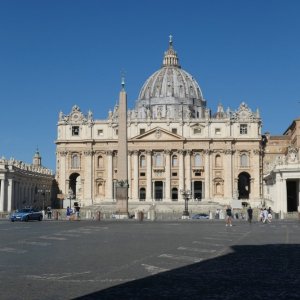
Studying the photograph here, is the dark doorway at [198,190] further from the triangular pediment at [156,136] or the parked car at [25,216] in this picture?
the parked car at [25,216]

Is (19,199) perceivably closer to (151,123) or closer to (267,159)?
(151,123)

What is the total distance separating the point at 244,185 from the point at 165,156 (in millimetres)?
16137

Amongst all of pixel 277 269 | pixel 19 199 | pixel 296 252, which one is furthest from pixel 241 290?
pixel 19 199

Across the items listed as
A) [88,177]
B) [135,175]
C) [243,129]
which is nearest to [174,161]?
[135,175]

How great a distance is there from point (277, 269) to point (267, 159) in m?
100

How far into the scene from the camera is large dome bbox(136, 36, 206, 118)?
126 m

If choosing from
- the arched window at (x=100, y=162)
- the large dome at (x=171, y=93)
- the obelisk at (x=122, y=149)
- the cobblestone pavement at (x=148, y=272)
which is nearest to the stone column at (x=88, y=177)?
the arched window at (x=100, y=162)

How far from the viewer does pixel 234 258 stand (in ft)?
54.0

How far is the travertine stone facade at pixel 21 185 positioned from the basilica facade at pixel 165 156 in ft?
13.5

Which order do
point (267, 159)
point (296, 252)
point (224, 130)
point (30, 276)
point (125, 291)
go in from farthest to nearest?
point (267, 159) < point (224, 130) < point (296, 252) < point (30, 276) < point (125, 291)

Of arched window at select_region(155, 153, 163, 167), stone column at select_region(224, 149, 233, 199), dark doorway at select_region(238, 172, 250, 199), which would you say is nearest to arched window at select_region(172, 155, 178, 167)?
arched window at select_region(155, 153, 163, 167)

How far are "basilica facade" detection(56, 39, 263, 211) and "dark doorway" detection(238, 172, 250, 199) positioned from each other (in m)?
0.88

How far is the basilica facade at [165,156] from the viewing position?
100188mm

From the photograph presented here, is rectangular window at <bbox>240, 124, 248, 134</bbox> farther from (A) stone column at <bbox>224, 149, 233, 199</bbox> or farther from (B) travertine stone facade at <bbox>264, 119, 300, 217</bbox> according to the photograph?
(B) travertine stone facade at <bbox>264, 119, 300, 217</bbox>
